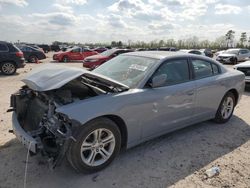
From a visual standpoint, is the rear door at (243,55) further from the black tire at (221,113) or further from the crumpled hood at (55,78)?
the crumpled hood at (55,78)

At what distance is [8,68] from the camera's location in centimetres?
1297

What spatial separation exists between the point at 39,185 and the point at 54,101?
3.49 feet

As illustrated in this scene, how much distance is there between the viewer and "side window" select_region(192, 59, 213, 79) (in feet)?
15.7

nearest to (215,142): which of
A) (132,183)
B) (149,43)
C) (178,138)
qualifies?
(178,138)

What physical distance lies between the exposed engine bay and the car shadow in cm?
29

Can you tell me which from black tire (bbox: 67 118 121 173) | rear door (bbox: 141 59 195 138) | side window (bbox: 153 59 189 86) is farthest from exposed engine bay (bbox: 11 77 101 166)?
side window (bbox: 153 59 189 86)

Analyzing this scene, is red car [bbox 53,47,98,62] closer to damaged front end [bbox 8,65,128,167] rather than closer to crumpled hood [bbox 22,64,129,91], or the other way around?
damaged front end [bbox 8,65,128,167]

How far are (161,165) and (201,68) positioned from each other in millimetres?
2196

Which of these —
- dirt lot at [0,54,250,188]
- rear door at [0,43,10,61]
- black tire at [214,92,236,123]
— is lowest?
dirt lot at [0,54,250,188]

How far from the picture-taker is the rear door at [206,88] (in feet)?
15.5

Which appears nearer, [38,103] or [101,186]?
[101,186]

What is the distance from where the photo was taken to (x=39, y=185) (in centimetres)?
316

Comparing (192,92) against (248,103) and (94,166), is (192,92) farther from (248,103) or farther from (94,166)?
(248,103)

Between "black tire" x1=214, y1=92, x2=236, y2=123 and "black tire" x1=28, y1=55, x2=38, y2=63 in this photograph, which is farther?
"black tire" x1=28, y1=55, x2=38, y2=63
